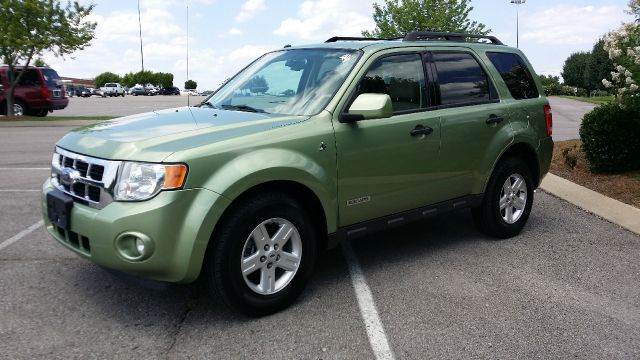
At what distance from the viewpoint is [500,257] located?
5.25 m

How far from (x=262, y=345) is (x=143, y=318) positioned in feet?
2.91

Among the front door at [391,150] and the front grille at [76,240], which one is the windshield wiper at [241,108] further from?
the front grille at [76,240]

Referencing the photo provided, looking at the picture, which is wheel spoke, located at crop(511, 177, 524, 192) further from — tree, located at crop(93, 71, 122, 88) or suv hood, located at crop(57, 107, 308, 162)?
tree, located at crop(93, 71, 122, 88)

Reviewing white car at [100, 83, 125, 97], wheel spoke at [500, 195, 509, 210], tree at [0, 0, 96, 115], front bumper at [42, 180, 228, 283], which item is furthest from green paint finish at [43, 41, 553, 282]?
white car at [100, 83, 125, 97]

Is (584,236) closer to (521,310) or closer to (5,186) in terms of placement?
(521,310)

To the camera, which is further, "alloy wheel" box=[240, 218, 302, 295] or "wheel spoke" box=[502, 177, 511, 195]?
"wheel spoke" box=[502, 177, 511, 195]

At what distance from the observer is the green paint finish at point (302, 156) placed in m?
3.48

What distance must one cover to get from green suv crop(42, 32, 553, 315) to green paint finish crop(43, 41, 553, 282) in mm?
10

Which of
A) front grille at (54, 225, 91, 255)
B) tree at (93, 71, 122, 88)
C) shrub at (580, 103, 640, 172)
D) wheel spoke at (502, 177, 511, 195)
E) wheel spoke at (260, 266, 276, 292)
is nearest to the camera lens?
front grille at (54, 225, 91, 255)

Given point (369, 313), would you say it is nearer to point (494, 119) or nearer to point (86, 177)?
point (86, 177)

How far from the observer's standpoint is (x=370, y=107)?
408cm

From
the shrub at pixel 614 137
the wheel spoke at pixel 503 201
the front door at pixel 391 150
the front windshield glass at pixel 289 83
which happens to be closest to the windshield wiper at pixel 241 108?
the front windshield glass at pixel 289 83

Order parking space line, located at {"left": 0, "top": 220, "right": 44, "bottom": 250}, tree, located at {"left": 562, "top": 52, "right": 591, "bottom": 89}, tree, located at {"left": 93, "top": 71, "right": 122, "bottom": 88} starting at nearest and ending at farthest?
parking space line, located at {"left": 0, "top": 220, "right": 44, "bottom": 250} < tree, located at {"left": 562, "top": 52, "right": 591, "bottom": 89} < tree, located at {"left": 93, "top": 71, "right": 122, "bottom": 88}

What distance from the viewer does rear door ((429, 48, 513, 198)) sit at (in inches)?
199
